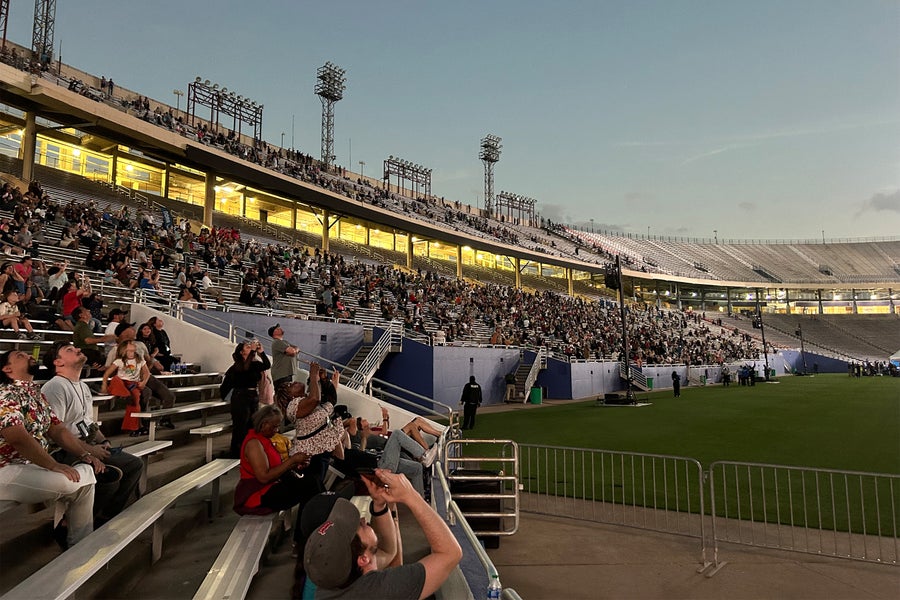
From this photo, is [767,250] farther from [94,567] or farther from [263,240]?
[94,567]

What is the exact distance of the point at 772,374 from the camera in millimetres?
48438

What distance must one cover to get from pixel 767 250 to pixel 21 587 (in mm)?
100564

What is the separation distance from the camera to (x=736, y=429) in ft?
48.4

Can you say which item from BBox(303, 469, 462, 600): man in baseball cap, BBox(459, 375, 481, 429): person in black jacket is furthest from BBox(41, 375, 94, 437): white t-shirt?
BBox(459, 375, 481, 429): person in black jacket

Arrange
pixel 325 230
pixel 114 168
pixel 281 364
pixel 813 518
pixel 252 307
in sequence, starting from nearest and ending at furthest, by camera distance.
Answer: pixel 813 518
pixel 281 364
pixel 252 307
pixel 114 168
pixel 325 230

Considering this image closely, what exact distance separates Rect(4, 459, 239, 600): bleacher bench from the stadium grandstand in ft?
0.06

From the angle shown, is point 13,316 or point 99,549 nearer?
point 99,549

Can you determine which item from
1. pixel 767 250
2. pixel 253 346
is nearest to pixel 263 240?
pixel 253 346

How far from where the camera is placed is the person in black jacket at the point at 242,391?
6.51 m

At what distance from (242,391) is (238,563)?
11.3ft

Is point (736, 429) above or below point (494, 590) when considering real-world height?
below

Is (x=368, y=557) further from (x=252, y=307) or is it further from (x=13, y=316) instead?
(x=252, y=307)

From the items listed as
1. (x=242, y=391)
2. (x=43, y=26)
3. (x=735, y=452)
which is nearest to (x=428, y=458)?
(x=242, y=391)

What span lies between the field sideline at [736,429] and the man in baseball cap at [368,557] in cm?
894
